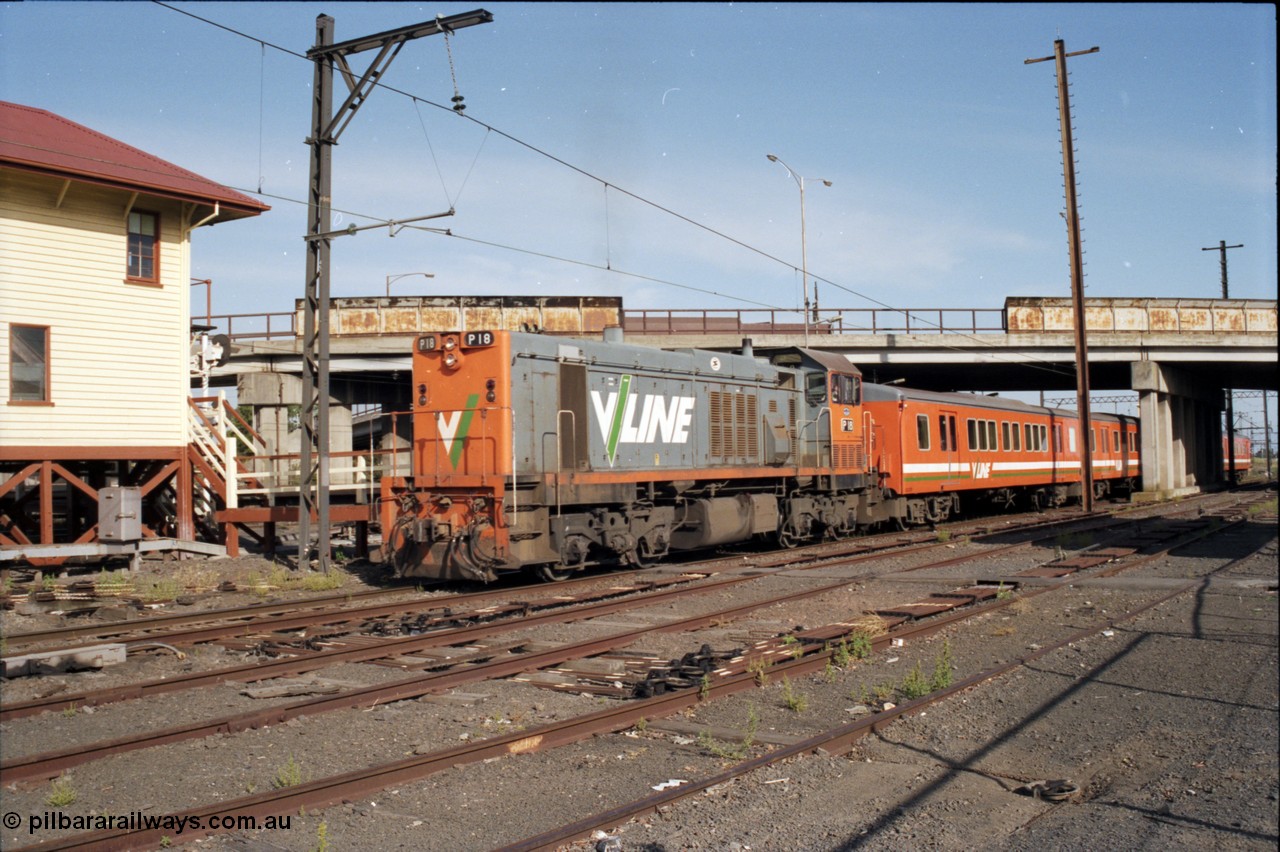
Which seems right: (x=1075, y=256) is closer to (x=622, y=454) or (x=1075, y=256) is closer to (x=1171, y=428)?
(x=1171, y=428)

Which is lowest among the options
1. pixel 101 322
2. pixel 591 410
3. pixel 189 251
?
pixel 591 410

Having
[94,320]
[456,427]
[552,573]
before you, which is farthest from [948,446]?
[94,320]

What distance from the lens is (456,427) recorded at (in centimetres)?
1485

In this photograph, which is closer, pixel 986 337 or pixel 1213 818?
pixel 1213 818

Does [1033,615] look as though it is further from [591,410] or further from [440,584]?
[440,584]

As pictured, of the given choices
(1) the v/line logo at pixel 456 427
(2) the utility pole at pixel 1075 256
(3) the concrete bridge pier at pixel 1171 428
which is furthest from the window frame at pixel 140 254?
(3) the concrete bridge pier at pixel 1171 428

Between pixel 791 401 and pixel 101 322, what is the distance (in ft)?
43.3

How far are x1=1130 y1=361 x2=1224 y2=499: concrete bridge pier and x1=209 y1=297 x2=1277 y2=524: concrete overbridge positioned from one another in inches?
2.8

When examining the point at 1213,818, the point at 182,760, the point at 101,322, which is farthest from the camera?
the point at 101,322

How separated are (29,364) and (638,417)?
35.1 ft

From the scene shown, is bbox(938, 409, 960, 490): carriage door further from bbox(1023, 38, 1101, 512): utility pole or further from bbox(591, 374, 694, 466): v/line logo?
bbox(591, 374, 694, 466): v/line logo

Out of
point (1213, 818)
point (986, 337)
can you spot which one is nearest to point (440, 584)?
point (1213, 818)

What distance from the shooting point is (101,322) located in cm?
1839

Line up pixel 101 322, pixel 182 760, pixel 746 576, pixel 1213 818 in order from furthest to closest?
1. pixel 101 322
2. pixel 746 576
3. pixel 182 760
4. pixel 1213 818
